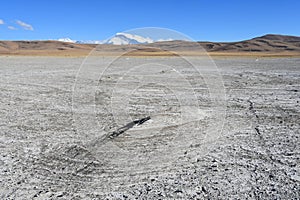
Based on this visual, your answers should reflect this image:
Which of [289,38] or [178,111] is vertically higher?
[289,38]

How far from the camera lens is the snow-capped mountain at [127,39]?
182 inches

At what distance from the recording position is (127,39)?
4711mm

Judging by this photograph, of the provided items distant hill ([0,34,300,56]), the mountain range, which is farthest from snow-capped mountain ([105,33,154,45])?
distant hill ([0,34,300,56])

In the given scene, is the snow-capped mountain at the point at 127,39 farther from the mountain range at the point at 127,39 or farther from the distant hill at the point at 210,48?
the distant hill at the point at 210,48

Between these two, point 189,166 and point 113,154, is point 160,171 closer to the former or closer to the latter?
point 189,166

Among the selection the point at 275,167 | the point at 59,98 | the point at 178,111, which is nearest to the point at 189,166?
the point at 275,167

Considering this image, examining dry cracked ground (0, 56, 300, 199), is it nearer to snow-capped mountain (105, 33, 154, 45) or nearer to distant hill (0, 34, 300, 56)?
snow-capped mountain (105, 33, 154, 45)

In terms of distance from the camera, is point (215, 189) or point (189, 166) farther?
point (189, 166)

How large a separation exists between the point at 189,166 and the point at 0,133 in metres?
3.64

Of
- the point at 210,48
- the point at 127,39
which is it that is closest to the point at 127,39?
the point at 127,39

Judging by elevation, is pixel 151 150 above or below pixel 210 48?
below

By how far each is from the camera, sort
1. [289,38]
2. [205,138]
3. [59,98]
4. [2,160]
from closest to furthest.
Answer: [2,160] → [205,138] → [59,98] → [289,38]

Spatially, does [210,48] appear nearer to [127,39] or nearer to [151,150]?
[127,39]

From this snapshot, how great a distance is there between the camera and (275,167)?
368 centimetres
